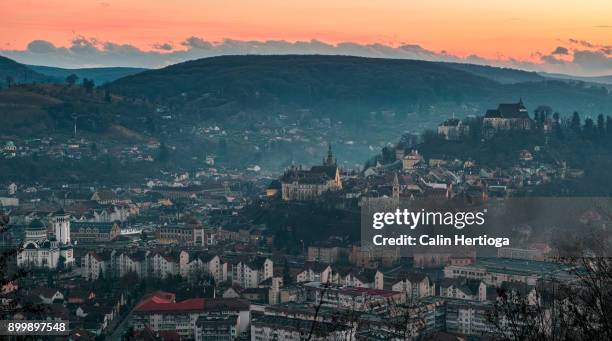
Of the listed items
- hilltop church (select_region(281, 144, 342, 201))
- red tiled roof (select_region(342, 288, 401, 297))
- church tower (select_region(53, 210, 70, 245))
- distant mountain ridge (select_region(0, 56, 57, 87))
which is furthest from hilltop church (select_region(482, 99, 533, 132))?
distant mountain ridge (select_region(0, 56, 57, 87))

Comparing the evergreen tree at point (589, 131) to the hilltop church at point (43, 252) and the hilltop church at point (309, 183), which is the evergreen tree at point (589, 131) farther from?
the hilltop church at point (43, 252)

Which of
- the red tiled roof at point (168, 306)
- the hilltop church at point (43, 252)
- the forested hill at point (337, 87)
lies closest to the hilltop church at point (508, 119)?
the hilltop church at point (43, 252)

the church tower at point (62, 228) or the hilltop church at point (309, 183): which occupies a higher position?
Result: the hilltop church at point (309, 183)

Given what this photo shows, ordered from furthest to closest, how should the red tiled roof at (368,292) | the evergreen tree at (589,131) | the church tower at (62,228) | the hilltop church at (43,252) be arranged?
the evergreen tree at (589,131) → the church tower at (62,228) → the hilltop church at (43,252) → the red tiled roof at (368,292)

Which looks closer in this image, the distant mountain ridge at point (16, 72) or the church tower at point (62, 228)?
the church tower at point (62, 228)

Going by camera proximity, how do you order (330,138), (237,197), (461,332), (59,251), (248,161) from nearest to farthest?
(461,332)
(59,251)
(237,197)
(248,161)
(330,138)

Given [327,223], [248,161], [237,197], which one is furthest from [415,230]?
[248,161]

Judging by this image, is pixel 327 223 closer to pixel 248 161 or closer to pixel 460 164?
pixel 460 164
